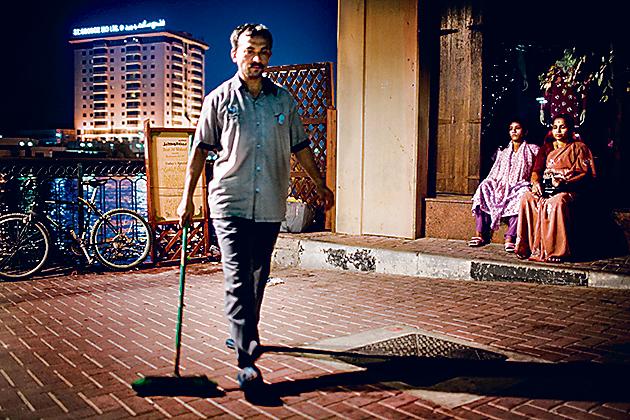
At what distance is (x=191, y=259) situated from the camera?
9297 millimetres

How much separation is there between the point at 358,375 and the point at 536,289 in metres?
3.51

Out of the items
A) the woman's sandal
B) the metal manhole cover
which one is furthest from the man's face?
the woman's sandal

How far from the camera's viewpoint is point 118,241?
8.77 m

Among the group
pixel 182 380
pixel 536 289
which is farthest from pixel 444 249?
pixel 182 380

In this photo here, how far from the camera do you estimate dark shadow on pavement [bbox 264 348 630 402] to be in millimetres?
3830

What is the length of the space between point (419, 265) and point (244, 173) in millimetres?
4450

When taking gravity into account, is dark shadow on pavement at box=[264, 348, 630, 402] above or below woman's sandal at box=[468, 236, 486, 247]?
below

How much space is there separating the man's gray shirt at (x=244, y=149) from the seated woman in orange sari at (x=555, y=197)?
4.49m

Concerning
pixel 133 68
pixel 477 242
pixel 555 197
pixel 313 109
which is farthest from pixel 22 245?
pixel 133 68

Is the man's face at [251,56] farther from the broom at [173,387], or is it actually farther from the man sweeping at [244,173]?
the broom at [173,387]

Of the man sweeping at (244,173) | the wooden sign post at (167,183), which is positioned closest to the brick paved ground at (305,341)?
the man sweeping at (244,173)

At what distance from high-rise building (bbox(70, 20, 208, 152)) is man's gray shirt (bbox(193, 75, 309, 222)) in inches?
6238

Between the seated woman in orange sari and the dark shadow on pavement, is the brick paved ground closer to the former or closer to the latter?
the dark shadow on pavement

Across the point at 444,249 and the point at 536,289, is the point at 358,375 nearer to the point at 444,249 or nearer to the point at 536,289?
the point at 536,289
